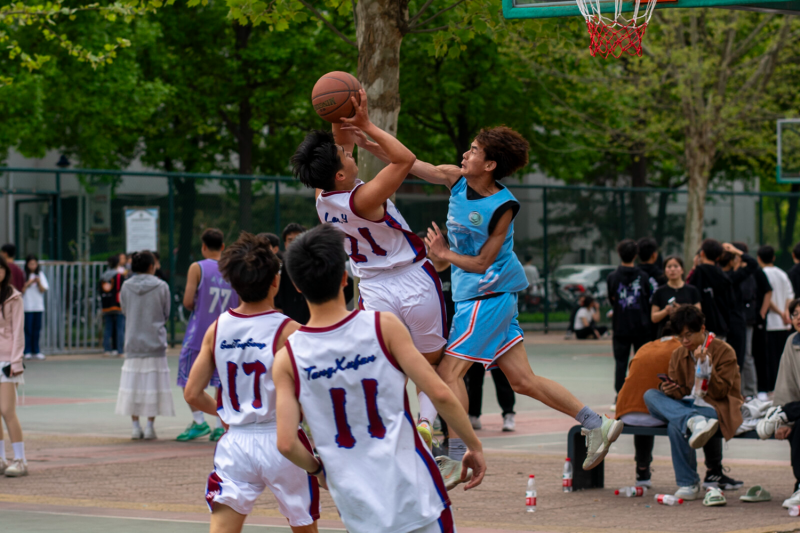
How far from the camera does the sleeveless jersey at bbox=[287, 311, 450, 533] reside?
3908mm

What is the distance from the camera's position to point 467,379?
11148 mm

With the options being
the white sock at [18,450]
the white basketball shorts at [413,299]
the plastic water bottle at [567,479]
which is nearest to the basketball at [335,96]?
the white basketball shorts at [413,299]

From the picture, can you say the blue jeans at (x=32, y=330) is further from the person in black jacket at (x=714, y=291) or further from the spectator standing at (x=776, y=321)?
the spectator standing at (x=776, y=321)

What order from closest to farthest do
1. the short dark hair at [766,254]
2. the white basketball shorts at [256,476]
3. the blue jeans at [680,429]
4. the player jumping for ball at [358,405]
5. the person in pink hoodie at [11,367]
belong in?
1. the player jumping for ball at [358,405]
2. the white basketball shorts at [256,476]
3. the blue jeans at [680,429]
4. the person in pink hoodie at [11,367]
5. the short dark hair at [766,254]

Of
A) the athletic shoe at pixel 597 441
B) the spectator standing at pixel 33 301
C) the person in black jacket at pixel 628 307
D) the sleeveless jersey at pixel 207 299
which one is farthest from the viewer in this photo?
the spectator standing at pixel 33 301

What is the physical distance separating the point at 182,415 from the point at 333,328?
31.2ft

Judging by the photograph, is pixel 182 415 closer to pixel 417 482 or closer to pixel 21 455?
pixel 21 455

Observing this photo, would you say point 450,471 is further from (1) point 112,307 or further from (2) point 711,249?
(1) point 112,307

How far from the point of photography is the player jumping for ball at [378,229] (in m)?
5.60

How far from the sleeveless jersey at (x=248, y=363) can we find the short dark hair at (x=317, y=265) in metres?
0.76

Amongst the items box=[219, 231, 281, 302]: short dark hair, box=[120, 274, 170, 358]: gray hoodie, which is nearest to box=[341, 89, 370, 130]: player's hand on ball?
box=[219, 231, 281, 302]: short dark hair

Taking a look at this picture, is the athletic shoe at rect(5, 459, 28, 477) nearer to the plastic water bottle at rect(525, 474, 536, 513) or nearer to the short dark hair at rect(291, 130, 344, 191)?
the plastic water bottle at rect(525, 474, 536, 513)

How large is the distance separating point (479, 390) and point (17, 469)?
467 cm

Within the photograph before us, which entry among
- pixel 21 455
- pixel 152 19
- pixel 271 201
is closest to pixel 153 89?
pixel 152 19
